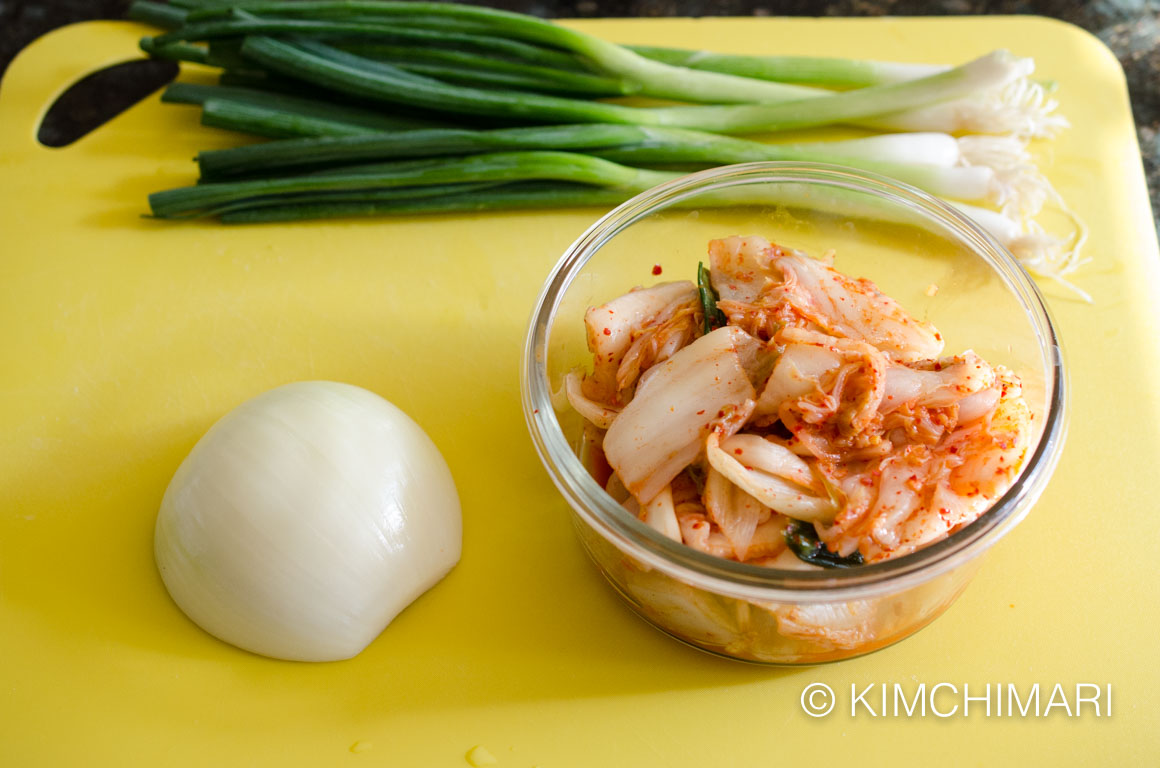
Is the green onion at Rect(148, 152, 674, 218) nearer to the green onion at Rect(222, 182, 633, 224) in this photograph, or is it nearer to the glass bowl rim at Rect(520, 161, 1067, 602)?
the green onion at Rect(222, 182, 633, 224)

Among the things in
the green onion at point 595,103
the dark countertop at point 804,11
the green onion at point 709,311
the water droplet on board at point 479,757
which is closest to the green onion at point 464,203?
the green onion at point 595,103

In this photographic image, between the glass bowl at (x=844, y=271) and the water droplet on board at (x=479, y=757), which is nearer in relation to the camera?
the glass bowl at (x=844, y=271)

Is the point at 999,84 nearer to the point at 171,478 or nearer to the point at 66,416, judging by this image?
the point at 171,478

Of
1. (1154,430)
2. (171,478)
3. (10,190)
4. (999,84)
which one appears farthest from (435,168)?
(1154,430)

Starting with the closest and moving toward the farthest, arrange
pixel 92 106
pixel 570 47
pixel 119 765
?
pixel 119 765, pixel 570 47, pixel 92 106

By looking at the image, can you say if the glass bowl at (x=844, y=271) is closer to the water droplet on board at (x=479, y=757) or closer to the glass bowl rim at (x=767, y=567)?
the glass bowl rim at (x=767, y=567)

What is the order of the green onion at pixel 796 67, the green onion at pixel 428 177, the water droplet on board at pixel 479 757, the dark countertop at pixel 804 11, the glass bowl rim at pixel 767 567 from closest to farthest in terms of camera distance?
the glass bowl rim at pixel 767 567 → the water droplet on board at pixel 479 757 → the green onion at pixel 428 177 → the green onion at pixel 796 67 → the dark countertop at pixel 804 11
